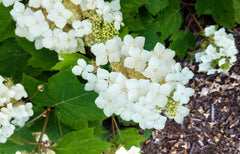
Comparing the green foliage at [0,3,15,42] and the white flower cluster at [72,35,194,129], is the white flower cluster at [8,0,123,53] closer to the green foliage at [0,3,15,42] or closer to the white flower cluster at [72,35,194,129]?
the white flower cluster at [72,35,194,129]

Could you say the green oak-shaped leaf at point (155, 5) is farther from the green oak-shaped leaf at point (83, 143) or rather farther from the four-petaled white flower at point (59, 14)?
the green oak-shaped leaf at point (83, 143)

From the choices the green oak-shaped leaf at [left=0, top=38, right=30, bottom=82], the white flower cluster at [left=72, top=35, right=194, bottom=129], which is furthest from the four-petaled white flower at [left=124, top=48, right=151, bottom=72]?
the green oak-shaped leaf at [left=0, top=38, right=30, bottom=82]

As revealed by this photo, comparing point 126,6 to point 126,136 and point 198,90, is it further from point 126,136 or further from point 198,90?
point 198,90

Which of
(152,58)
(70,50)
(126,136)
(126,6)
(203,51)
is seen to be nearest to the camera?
(152,58)

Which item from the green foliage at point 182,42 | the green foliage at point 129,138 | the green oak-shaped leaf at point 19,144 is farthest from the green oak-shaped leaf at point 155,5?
the green oak-shaped leaf at point 19,144

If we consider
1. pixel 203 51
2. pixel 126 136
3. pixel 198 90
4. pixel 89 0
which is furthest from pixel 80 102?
pixel 198 90

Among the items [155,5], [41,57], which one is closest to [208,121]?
[155,5]
